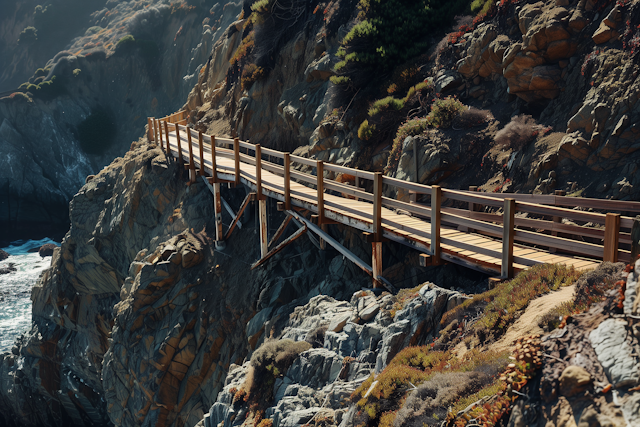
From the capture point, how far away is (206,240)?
1802 centimetres

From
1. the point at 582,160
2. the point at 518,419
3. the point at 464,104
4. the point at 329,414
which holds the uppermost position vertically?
the point at 464,104

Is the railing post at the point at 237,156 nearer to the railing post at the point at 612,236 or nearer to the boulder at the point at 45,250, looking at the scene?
the railing post at the point at 612,236

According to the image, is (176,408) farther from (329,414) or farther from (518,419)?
(518,419)

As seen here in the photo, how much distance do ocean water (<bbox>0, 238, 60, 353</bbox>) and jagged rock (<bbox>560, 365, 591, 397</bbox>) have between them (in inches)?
1289

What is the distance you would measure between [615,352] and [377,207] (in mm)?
5877

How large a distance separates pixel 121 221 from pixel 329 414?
1857 cm

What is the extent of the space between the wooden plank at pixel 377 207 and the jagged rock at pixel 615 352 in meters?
5.45

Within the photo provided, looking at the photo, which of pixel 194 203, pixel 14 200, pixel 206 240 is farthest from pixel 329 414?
pixel 14 200

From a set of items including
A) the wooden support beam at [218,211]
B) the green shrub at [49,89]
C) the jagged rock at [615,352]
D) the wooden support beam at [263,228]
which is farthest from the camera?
the green shrub at [49,89]

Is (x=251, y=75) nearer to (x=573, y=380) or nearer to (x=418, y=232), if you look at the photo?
(x=418, y=232)

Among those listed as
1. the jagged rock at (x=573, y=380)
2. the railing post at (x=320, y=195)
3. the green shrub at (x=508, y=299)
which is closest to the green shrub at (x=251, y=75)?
the railing post at (x=320, y=195)

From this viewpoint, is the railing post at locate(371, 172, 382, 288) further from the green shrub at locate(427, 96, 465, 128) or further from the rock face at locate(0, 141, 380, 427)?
the green shrub at locate(427, 96, 465, 128)

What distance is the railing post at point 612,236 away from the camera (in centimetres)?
642

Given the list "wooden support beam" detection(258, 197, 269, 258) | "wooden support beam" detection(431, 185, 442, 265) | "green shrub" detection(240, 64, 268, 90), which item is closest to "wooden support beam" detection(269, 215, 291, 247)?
"wooden support beam" detection(258, 197, 269, 258)
